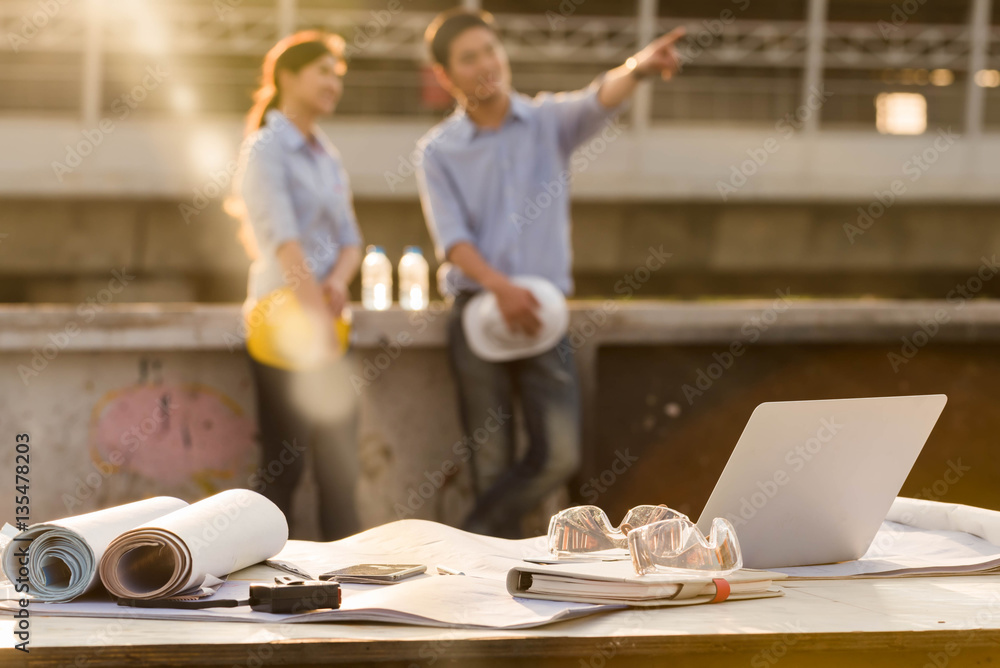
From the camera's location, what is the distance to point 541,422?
12.8 ft

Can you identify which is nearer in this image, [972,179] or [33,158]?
[33,158]

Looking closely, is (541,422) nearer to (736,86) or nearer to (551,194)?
(551,194)

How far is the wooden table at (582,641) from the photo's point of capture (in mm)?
1259

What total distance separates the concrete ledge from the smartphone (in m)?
2.62

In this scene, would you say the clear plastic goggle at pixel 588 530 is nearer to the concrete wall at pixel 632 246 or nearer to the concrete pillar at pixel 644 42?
the concrete wall at pixel 632 246

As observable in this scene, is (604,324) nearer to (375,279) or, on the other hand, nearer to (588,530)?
(375,279)

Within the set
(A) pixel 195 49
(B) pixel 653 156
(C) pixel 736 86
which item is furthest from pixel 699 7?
(A) pixel 195 49

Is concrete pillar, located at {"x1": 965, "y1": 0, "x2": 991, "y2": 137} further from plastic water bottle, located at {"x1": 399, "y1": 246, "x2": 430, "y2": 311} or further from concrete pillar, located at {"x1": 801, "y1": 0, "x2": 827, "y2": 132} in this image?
plastic water bottle, located at {"x1": 399, "y1": 246, "x2": 430, "y2": 311}

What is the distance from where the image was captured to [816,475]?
5.43 ft

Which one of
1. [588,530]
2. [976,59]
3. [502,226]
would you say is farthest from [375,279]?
[976,59]

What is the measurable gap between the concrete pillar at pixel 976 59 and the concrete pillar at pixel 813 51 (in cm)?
262

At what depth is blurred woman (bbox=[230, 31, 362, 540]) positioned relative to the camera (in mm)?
3572

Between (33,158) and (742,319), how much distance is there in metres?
15.6

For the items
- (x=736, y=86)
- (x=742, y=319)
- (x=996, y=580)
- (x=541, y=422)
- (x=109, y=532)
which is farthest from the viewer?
(x=736, y=86)
